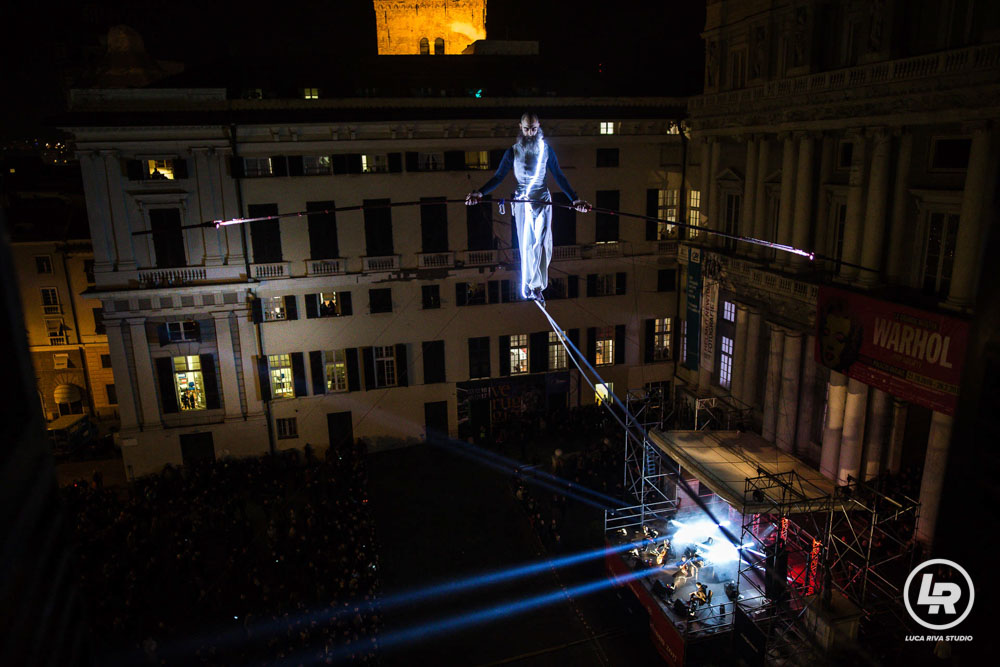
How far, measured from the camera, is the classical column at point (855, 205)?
26391mm

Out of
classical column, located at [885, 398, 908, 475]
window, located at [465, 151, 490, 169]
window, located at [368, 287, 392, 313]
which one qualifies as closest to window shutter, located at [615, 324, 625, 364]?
window, located at [465, 151, 490, 169]

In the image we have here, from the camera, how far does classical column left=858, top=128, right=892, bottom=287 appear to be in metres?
25.3

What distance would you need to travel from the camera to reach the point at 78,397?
151ft

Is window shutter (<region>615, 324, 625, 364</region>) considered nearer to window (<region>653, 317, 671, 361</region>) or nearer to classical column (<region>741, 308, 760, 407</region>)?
window (<region>653, 317, 671, 361</region>)

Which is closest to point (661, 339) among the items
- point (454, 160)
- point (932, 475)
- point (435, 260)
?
point (435, 260)

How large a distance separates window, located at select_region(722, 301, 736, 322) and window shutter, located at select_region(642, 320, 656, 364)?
21.7 ft

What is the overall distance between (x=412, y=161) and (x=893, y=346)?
25585 millimetres

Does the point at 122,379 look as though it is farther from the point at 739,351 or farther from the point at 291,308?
the point at 739,351

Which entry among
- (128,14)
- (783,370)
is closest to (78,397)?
(128,14)

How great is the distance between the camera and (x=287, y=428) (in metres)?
38.7

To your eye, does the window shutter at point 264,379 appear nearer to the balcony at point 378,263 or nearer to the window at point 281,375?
the window at point 281,375

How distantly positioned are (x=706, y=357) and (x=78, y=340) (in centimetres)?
4151

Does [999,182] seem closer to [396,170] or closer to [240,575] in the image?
[240,575]

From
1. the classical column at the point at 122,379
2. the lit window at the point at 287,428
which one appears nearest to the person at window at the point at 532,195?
the lit window at the point at 287,428
